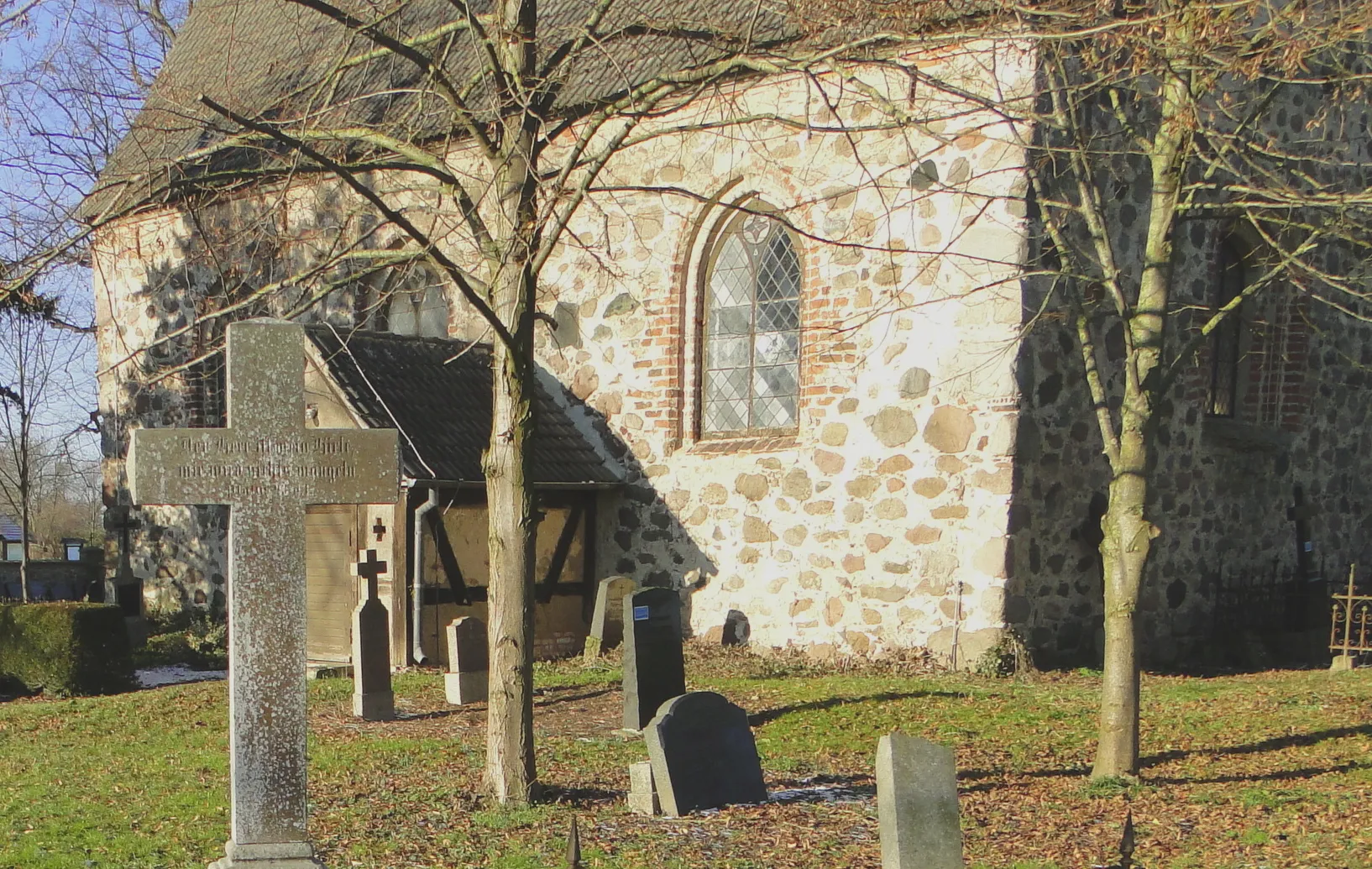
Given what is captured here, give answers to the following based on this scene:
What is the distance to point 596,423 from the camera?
14453mm

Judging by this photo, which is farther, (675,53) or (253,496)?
(675,53)

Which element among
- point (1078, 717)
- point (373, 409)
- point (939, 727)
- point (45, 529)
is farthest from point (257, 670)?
point (45, 529)

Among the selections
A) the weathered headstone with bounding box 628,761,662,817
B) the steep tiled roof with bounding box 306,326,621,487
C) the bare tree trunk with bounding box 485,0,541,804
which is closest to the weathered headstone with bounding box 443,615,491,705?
the steep tiled roof with bounding box 306,326,621,487

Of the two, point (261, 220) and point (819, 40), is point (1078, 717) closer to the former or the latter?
point (819, 40)

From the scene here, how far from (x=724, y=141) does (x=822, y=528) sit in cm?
386

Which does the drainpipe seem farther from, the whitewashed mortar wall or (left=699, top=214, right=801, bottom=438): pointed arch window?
(left=699, top=214, right=801, bottom=438): pointed arch window

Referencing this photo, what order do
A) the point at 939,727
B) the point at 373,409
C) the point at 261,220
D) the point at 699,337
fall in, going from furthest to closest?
the point at 699,337
the point at 373,409
the point at 939,727
the point at 261,220

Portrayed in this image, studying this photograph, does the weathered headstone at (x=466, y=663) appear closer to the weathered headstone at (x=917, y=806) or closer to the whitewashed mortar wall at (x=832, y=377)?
the whitewashed mortar wall at (x=832, y=377)

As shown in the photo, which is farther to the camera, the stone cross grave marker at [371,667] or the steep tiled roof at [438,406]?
the steep tiled roof at [438,406]

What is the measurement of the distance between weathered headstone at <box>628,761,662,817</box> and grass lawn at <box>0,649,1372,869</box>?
13 centimetres

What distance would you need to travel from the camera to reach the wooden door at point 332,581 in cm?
1357

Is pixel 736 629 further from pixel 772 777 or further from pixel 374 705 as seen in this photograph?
pixel 772 777

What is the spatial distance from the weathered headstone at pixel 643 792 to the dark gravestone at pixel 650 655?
7.09 feet

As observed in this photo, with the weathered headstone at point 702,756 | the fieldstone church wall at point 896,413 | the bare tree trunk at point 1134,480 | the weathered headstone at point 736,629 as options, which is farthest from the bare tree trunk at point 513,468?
the weathered headstone at point 736,629
